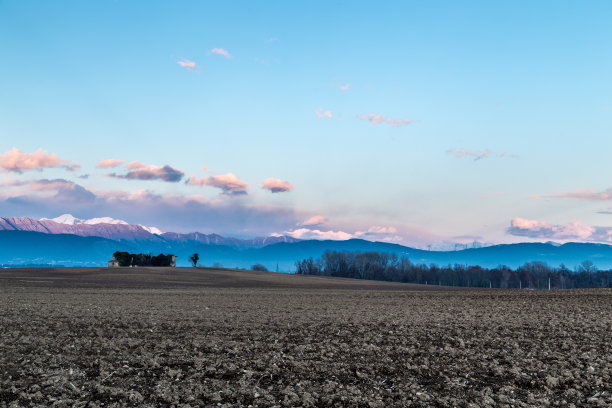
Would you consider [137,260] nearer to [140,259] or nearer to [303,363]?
[140,259]

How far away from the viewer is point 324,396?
11.1 metres

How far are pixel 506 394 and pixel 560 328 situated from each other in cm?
1353

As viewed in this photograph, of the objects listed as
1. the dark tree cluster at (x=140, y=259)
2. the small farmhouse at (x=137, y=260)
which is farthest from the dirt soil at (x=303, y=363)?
the dark tree cluster at (x=140, y=259)

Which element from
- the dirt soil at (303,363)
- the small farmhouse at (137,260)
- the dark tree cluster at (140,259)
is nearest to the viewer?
the dirt soil at (303,363)

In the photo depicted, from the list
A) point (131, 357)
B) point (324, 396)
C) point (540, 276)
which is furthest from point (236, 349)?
point (540, 276)

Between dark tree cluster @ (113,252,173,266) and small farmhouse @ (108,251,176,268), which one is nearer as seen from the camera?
small farmhouse @ (108,251,176,268)

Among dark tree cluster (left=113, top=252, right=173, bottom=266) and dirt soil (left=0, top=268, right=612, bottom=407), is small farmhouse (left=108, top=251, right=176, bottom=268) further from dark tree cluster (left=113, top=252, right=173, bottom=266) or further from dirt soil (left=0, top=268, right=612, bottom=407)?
dirt soil (left=0, top=268, right=612, bottom=407)

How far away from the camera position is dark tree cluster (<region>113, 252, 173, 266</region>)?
14075 cm

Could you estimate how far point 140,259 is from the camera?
14588cm

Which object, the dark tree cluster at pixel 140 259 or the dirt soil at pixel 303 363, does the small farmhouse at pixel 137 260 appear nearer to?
the dark tree cluster at pixel 140 259

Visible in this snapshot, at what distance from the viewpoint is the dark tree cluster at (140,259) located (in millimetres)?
140750

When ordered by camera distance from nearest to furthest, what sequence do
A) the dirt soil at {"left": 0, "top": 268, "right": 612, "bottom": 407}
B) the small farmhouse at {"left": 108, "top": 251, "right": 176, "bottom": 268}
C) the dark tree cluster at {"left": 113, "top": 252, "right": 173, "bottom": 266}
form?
the dirt soil at {"left": 0, "top": 268, "right": 612, "bottom": 407}
the small farmhouse at {"left": 108, "top": 251, "right": 176, "bottom": 268}
the dark tree cluster at {"left": 113, "top": 252, "right": 173, "bottom": 266}

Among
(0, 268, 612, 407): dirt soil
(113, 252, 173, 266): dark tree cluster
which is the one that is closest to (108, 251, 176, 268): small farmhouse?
(113, 252, 173, 266): dark tree cluster

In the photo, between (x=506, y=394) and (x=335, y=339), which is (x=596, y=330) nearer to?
(x=335, y=339)
